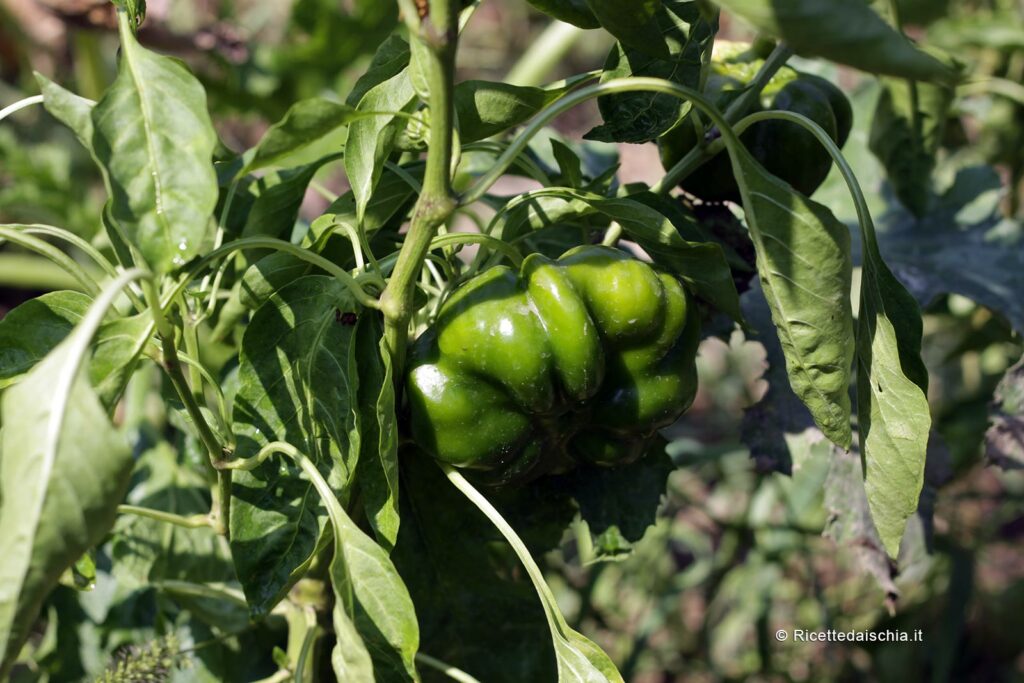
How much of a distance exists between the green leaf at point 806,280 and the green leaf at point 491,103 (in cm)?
15

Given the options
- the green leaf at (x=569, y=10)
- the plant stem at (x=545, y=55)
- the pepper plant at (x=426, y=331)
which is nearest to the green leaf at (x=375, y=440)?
the pepper plant at (x=426, y=331)

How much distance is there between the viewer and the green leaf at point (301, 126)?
59 centimetres

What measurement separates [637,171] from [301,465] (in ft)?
10.0

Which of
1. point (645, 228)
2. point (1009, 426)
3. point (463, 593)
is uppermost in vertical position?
point (645, 228)

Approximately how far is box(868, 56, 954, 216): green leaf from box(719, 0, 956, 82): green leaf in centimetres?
78

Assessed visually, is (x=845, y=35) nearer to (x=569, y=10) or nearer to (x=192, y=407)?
(x=569, y=10)

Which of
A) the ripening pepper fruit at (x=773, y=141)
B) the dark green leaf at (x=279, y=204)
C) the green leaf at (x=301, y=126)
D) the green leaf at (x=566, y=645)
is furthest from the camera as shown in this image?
the ripening pepper fruit at (x=773, y=141)

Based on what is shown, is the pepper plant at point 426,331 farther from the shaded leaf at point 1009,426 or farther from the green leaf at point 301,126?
the shaded leaf at point 1009,426

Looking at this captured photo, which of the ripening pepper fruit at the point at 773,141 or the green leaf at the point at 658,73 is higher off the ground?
the green leaf at the point at 658,73

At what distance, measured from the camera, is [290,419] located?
28.0 inches

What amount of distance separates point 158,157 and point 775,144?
571mm

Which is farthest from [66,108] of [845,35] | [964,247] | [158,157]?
[964,247]

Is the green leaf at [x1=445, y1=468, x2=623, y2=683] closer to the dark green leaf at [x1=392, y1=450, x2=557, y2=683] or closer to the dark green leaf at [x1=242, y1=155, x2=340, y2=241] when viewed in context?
the dark green leaf at [x1=392, y1=450, x2=557, y2=683]

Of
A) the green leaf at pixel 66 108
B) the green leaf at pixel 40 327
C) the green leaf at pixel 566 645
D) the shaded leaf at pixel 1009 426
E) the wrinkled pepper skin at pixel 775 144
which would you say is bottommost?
the shaded leaf at pixel 1009 426
